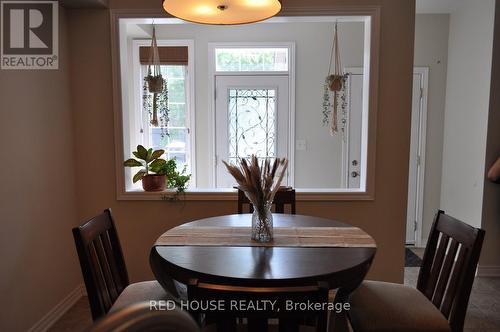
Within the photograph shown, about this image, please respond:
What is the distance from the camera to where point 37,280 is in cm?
227

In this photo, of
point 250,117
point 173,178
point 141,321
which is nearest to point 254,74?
point 250,117

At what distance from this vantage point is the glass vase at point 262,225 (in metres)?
1.66

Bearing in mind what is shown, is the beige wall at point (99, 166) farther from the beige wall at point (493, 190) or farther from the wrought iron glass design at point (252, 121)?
the wrought iron glass design at point (252, 121)

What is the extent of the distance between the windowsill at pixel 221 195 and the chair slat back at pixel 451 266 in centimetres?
95

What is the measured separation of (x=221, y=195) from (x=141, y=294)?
116 cm

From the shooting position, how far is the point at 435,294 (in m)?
1.65

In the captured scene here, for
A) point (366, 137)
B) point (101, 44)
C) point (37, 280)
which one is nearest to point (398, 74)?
point (366, 137)

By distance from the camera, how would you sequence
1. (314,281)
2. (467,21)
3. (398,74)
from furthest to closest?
(467,21) → (398,74) → (314,281)

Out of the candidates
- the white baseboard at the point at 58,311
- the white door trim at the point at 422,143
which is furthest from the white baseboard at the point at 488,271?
the white baseboard at the point at 58,311

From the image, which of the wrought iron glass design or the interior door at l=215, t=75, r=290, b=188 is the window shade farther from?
the wrought iron glass design

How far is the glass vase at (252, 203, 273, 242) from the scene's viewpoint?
5.43ft

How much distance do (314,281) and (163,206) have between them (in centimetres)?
178

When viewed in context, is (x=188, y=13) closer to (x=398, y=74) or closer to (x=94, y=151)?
(x=94, y=151)

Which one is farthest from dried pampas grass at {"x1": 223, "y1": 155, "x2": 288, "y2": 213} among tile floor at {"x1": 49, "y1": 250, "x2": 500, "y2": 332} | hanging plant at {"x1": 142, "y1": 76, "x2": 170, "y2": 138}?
hanging plant at {"x1": 142, "y1": 76, "x2": 170, "y2": 138}
